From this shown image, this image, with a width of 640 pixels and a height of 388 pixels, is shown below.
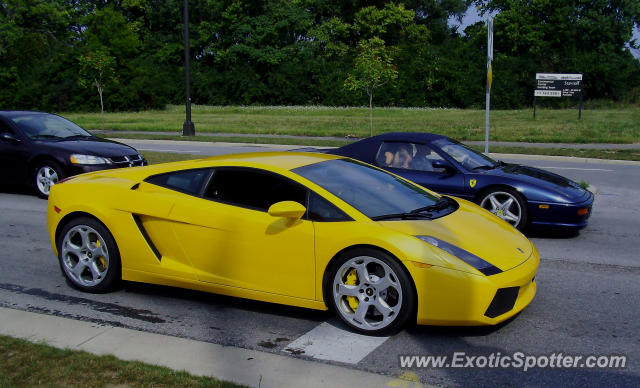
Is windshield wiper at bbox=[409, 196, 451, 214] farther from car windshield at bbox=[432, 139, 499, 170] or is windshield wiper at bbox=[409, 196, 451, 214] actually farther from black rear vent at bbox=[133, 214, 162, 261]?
car windshield at bbox=[432, 139, 499, 170]

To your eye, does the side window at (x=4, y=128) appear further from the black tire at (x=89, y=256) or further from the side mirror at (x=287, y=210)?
the side mirror at (x=287, y=210)

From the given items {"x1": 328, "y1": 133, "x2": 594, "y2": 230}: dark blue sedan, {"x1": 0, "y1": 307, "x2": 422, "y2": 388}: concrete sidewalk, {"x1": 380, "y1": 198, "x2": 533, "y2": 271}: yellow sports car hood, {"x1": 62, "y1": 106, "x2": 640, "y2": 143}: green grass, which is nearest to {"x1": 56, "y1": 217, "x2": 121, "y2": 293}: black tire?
{"x1": 0, "y1": 307, "x2": 422, "y2": 388}: concrete sidewalk

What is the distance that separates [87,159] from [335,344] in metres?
7.76

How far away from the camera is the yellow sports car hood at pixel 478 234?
473 cm

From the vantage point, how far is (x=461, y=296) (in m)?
4.45

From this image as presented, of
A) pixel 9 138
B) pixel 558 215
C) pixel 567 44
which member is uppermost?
pixel 567 44

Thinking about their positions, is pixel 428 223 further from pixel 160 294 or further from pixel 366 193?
pixel 160 294

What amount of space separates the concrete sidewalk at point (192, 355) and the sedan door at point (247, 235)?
73 centimetres

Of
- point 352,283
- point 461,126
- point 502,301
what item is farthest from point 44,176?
point 461,126

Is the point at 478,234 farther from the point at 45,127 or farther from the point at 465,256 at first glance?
the point at 45,127

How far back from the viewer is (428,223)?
4.97 m

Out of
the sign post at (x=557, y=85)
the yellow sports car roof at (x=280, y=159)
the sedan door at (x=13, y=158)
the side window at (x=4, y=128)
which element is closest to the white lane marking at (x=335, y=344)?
the yellow sports car roof at (x=280, y=159)

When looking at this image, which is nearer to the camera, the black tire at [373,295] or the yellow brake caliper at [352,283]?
the black tire at [373,295]

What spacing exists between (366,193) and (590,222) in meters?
5.31
